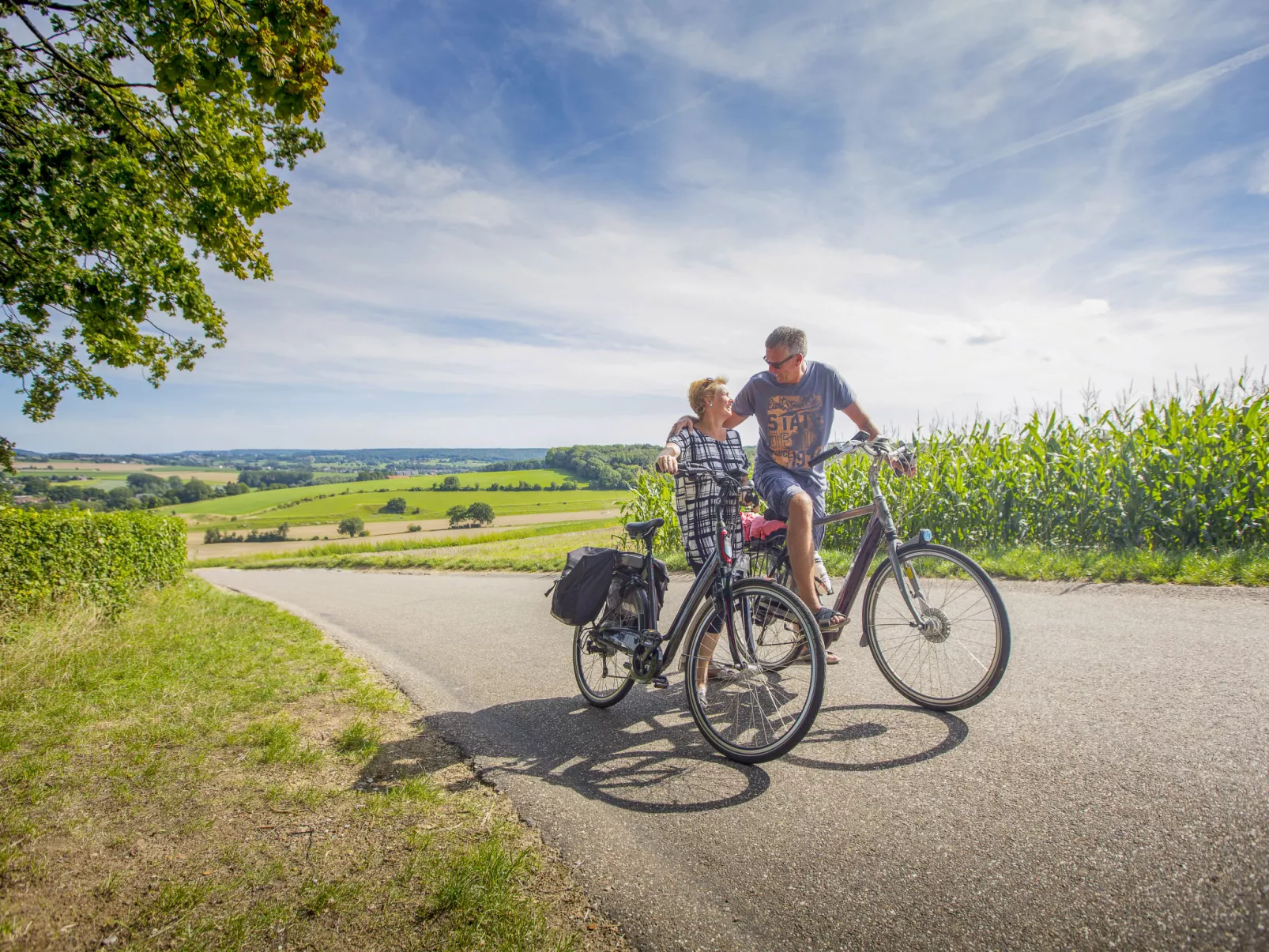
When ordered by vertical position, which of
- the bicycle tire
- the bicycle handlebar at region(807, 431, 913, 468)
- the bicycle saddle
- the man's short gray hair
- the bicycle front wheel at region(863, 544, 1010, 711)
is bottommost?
the bicycle tire

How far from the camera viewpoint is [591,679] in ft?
14.8

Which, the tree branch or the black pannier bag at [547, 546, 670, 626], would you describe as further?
the tree branch

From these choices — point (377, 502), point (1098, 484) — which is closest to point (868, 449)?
point (1098, 484)

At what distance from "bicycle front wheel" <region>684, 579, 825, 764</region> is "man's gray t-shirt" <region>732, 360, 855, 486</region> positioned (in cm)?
131

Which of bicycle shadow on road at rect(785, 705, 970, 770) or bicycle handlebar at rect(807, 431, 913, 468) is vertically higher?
bicycle handlebar at rect(807, 431, 913, 468)

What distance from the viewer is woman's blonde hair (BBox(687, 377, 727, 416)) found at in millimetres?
4223

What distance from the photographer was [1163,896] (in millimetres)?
2088

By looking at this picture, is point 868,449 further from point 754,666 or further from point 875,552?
point 754,666

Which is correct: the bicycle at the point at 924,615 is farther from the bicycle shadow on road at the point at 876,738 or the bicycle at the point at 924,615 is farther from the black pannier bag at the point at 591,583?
Result: the black pannier bag at the point at 591,583

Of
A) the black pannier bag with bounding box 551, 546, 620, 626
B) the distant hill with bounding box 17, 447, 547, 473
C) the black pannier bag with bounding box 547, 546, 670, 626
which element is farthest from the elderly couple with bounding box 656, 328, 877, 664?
the distant hill with bounding box 17, 447, 547, 473

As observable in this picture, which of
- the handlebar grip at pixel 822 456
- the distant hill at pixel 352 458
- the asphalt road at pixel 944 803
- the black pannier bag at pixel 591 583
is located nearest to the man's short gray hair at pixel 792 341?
the handlebar grip at pixel 822 456

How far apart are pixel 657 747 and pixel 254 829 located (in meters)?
1.97

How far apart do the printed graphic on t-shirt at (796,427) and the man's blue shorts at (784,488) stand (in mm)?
85

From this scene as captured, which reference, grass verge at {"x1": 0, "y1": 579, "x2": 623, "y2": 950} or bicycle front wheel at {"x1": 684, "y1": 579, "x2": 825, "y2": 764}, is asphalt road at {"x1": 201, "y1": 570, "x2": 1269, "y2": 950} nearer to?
bicycle front wheel at {"x1": 684, "y1": 579, "x2": 825, "y2": 764}
